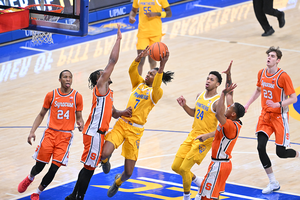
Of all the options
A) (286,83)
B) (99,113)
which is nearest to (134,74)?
(99,113)

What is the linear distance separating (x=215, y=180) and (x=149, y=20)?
5611 mm

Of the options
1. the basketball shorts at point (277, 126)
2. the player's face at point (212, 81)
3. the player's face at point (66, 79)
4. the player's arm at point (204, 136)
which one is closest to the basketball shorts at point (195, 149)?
the player's arm at point (204, 136)

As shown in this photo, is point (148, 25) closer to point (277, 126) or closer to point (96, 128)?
point (277, 126)

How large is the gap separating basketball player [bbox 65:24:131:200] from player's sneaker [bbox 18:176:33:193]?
629 mm

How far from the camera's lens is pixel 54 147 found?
267 inches

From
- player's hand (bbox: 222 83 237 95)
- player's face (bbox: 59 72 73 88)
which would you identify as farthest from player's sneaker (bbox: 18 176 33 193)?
player's hand (bbox: 222 83 237 95)

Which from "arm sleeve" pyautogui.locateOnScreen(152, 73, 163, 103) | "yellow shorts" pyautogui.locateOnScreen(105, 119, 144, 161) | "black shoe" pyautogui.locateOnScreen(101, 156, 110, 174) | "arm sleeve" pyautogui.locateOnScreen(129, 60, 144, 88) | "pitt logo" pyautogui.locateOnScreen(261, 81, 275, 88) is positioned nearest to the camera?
"arm sleeve" pyautogui.locateOnScreen(152, 73, 163, 103)

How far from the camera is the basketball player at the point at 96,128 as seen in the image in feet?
21.4

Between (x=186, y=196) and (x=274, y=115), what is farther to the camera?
(x=274, y=115)

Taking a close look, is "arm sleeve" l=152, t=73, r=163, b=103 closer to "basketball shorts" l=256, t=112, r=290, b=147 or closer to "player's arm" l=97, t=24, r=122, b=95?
"player's arm" l=97, t=24, r=122, b=95

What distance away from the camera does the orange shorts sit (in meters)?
6.55

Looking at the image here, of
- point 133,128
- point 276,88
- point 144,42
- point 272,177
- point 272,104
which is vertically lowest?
point 272,177

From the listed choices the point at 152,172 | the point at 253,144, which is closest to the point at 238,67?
the point at 253,144

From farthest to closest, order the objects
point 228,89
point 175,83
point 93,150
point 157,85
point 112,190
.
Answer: point 175,83
point 112,190
point 157,85
point 93,150
point 228,89
